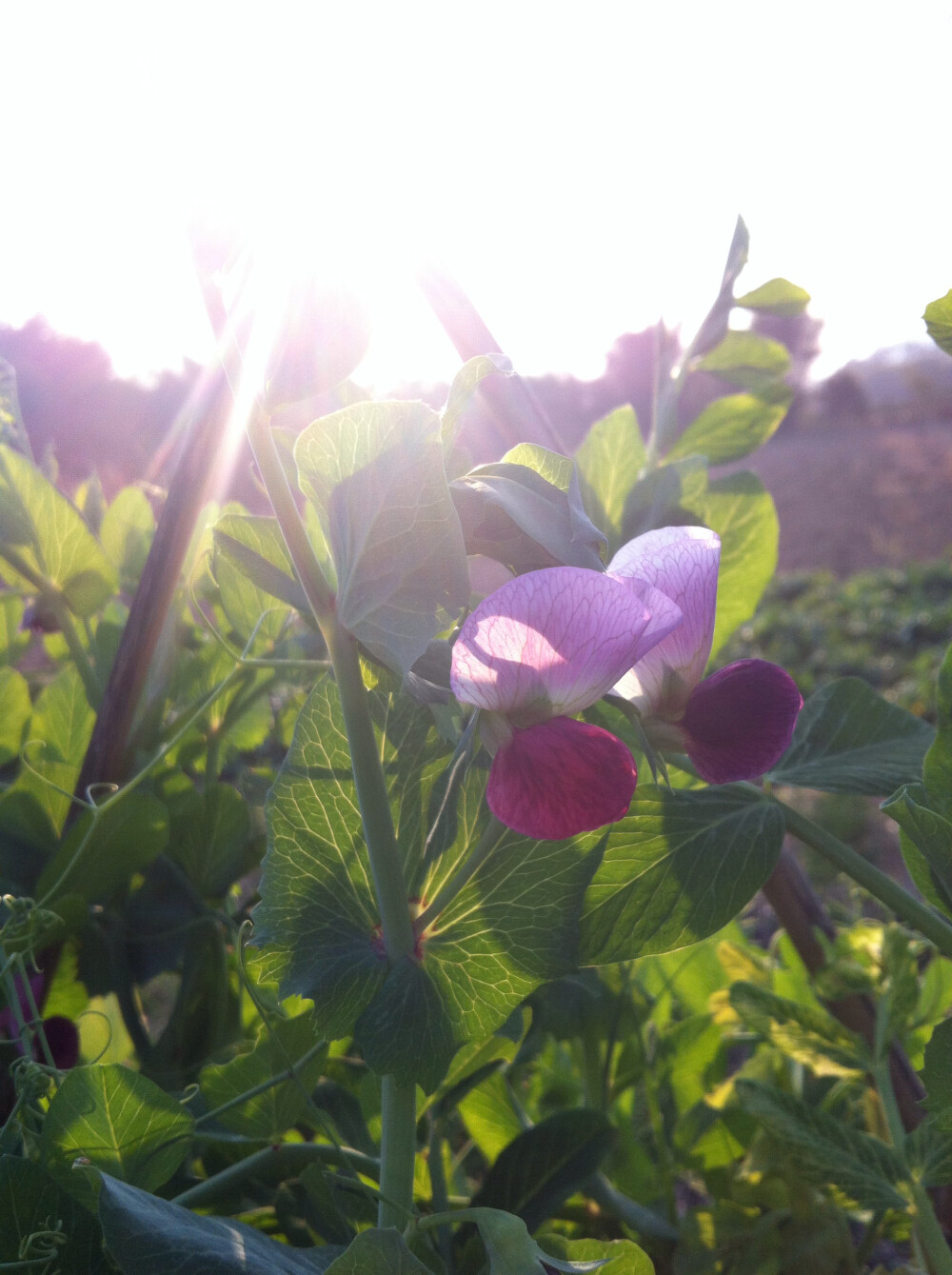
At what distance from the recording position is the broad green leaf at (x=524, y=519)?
312mm

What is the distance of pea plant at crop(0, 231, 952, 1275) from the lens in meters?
0.31

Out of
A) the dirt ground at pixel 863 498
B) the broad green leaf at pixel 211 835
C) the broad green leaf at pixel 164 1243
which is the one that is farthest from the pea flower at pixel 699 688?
the dirt ground at pixel 863 498

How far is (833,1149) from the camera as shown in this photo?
47 centimetres

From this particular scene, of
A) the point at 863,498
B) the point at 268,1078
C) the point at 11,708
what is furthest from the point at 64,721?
the point at 863,498

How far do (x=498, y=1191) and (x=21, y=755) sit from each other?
404mm

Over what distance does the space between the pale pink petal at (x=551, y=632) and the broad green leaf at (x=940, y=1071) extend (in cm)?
20

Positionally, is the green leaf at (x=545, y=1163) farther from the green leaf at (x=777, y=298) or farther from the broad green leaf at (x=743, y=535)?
the green leaf at (x=777, y=298)

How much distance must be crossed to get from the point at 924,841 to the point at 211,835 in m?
0.41

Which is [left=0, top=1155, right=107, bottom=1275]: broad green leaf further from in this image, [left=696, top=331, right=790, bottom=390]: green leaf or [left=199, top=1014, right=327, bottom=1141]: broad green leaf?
[left=696, top=331, right=790, bottom=390]: green leaf

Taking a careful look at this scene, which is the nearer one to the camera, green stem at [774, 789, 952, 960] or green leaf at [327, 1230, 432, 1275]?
green leaf at [327, 1230, 432, 1275]

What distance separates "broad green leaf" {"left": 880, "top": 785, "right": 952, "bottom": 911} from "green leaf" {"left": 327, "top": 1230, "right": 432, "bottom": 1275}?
0.74 feet

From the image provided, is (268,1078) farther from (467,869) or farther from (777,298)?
(777,298)

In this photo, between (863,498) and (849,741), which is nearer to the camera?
(849,741)

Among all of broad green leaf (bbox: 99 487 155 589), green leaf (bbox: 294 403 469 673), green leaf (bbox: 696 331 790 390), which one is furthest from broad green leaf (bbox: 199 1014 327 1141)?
green leaf (bbox: 696 331 790 390)
